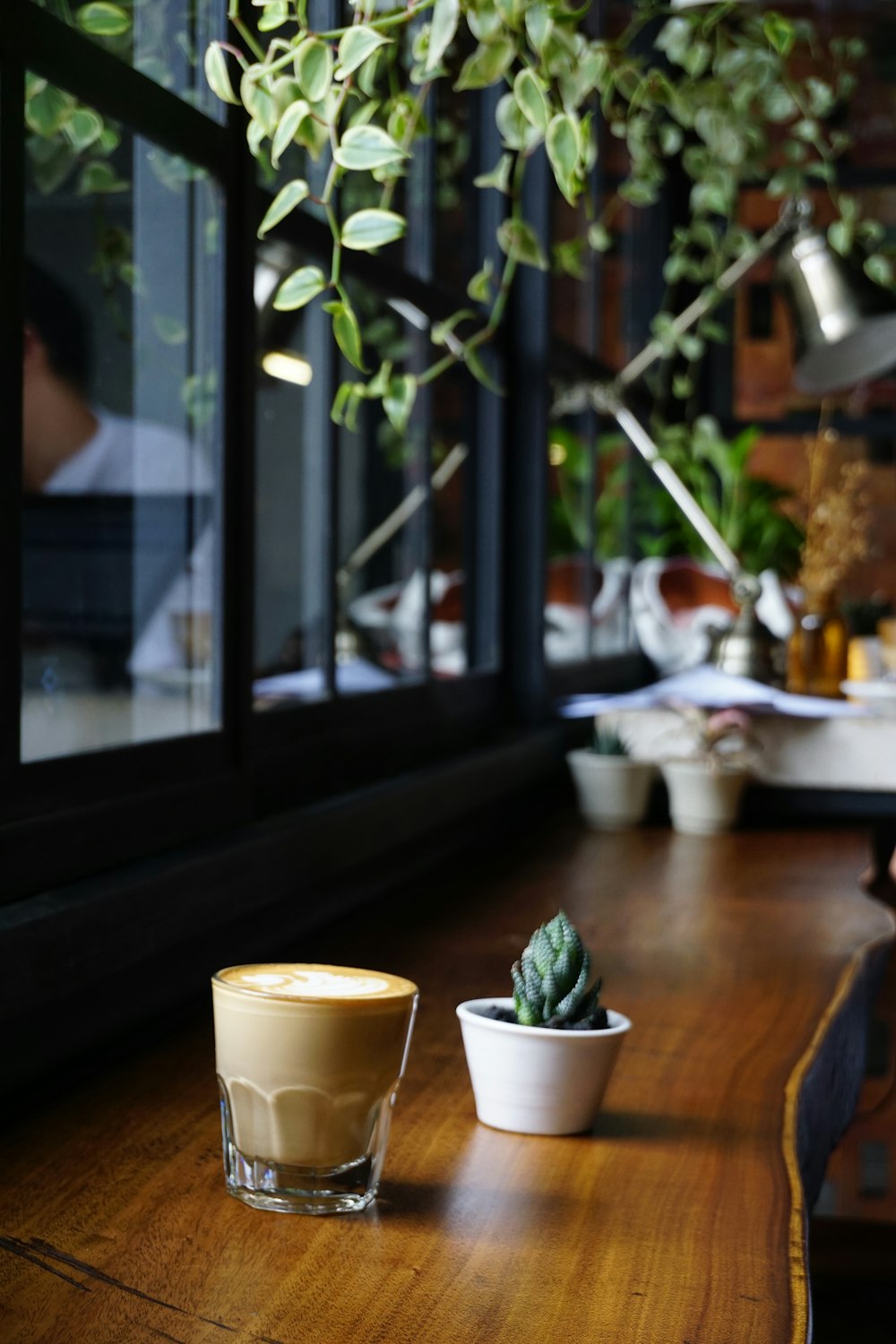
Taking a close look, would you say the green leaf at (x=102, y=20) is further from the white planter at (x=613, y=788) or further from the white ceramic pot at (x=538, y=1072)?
the white planter at (x=613, y=788)

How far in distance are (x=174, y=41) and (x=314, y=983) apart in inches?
37.6

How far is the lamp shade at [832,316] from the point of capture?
272cm

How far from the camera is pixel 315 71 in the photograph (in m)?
0.95

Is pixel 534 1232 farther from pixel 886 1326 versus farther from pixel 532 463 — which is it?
pixel 532 463

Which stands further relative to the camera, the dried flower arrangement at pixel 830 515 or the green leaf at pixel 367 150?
the dried flower arrangement at pixel 830 515

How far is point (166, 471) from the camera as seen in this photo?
1503mm

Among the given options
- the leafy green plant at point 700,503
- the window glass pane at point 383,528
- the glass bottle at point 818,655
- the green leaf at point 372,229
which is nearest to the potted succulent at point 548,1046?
the green leaf at point 372,229

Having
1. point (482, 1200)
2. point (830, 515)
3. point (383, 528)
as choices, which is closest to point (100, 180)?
point (482, 1200)

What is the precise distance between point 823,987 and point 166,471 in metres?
0.79

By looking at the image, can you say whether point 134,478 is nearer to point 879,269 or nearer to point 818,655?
point 818,655

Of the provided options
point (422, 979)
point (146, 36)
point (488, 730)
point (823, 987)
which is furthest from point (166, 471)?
point (488, 730)

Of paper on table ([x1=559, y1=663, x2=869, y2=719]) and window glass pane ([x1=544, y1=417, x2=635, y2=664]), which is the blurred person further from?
window glass pane ([x1=544, y1=417, x2=635, y2=664])

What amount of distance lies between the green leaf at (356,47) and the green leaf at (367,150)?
0.14 feet

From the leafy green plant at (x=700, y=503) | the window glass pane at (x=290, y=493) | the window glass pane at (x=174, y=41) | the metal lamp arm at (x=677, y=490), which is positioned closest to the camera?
the window glass pane at (x=174, y=41)
